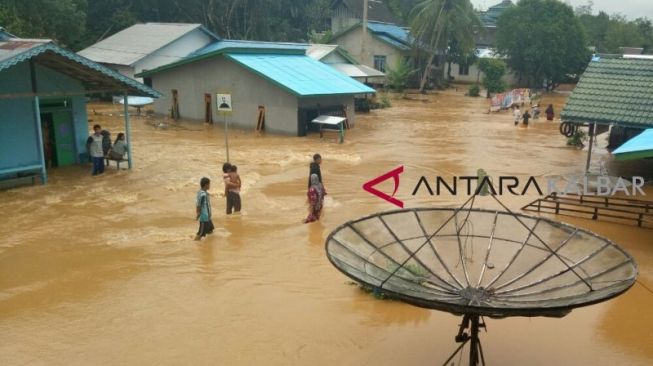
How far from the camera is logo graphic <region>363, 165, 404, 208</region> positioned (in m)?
14.8

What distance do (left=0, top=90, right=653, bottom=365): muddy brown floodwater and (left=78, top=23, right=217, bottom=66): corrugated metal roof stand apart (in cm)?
1964

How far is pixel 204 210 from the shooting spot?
1098 cm

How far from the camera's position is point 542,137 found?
85.1 ft

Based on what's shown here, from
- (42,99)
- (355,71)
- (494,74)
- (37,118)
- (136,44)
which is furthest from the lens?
(494,74)

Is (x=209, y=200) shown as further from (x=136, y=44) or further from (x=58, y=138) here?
(x=136, y=44)

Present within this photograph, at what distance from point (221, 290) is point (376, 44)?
43145 mm

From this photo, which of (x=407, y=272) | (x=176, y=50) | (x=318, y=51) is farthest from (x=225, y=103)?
(x=176, y=50)

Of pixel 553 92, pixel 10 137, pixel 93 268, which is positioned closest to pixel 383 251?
pixel 93 268

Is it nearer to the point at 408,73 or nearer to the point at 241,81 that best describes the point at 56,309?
the point at 241,81

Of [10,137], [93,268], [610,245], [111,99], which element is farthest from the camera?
[111,99]

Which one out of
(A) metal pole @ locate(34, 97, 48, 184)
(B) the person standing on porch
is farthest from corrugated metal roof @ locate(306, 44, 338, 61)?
(A) metal pole @ locate(34, 97, 48, 184)

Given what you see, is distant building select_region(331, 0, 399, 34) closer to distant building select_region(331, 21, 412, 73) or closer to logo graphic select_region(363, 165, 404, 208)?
distant building select_region(331, 21, 412, 73)

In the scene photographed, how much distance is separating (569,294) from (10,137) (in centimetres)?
1441

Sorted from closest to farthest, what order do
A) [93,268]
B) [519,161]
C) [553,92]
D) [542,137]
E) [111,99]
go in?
[93,268]
[519,161]
[542,137]
[111,99]
[553,92]
